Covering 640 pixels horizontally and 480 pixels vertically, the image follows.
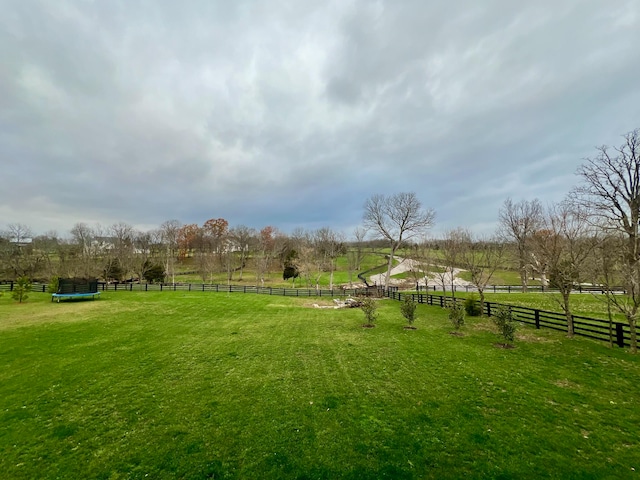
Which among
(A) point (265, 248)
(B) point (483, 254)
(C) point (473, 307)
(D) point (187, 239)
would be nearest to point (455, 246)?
(B) point (483, 254)

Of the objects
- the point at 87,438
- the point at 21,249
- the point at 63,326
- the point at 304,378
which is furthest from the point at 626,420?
the point at 21,249

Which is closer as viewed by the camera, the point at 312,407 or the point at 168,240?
the point at 312,407

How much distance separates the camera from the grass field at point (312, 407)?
4871mm

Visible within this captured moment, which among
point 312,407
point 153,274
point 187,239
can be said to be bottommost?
point 312,407

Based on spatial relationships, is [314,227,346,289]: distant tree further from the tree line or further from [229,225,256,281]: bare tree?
[229,225,256,281]: bare tree

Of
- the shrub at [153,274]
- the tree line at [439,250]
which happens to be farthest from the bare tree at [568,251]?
the shrub at [153,274]

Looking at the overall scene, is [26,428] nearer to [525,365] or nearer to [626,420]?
[626,420]

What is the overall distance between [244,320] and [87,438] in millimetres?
12416

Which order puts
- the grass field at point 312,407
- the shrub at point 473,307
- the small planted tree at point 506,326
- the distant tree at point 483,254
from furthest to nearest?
the distant tree at point 483,254 → the shrub at point 473,307 → the small planted tree at point 506,326 → the grass field at point 312,407

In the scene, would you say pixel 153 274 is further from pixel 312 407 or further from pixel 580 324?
pixel 580 324

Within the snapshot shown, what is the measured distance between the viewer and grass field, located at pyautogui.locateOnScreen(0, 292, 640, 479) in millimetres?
4871

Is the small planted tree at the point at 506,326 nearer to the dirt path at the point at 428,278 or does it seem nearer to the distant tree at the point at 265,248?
the dirt path at the point at 428,278

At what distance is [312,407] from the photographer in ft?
22.5

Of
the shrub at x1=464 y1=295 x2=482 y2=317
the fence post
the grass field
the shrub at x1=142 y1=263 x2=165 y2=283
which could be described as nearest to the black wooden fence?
the fence post
